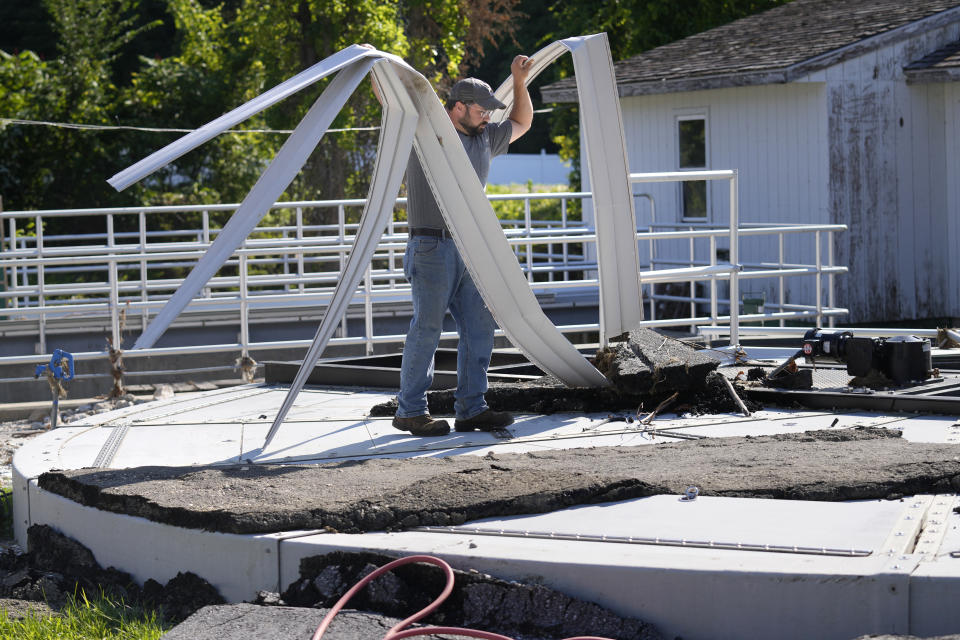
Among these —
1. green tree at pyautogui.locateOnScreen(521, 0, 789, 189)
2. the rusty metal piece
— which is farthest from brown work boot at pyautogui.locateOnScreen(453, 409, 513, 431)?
green tree at pyautogui.locateOnScreen(521, 0, 789, 189)

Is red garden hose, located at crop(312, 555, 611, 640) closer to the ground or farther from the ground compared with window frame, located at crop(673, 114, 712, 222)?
closer to the ground

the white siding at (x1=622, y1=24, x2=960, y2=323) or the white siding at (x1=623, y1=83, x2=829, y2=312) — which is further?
the white siding at (x1=623, y1=83, x2=829, y2=312)

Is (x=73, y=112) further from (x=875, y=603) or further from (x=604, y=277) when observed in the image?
(x=875, y=603)

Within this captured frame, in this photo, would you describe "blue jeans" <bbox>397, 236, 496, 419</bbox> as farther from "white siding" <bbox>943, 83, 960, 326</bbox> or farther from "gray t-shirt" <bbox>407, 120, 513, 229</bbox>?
"white siding" <bbox>943, 83, 960, 326</bbox>

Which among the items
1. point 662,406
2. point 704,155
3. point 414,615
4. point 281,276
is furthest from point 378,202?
point 704,155

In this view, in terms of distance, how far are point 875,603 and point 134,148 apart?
22677 mm

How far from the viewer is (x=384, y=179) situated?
597 centimetres

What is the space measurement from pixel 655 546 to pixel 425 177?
2.61m

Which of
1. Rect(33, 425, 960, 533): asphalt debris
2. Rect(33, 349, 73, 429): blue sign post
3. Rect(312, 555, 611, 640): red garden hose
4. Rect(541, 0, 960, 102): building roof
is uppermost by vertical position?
Rect(541, 0, 960, 102): building roof

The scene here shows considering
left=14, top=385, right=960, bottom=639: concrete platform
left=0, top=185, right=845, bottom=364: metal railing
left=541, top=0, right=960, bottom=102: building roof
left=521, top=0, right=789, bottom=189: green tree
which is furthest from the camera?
left=521, top=0, right=789, bottom=189: green tree

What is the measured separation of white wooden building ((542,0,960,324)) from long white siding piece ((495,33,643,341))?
8.68m

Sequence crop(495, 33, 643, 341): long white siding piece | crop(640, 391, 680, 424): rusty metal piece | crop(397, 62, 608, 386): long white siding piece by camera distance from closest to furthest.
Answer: crop(397, 62, 608, 386): long white siding piece, crop(640, 391, 680, 424): rusty metal piece, crop(495, 33, 643, 341): long white siding piece

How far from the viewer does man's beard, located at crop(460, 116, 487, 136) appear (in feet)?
20.5

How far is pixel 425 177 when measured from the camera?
20.0 feet
